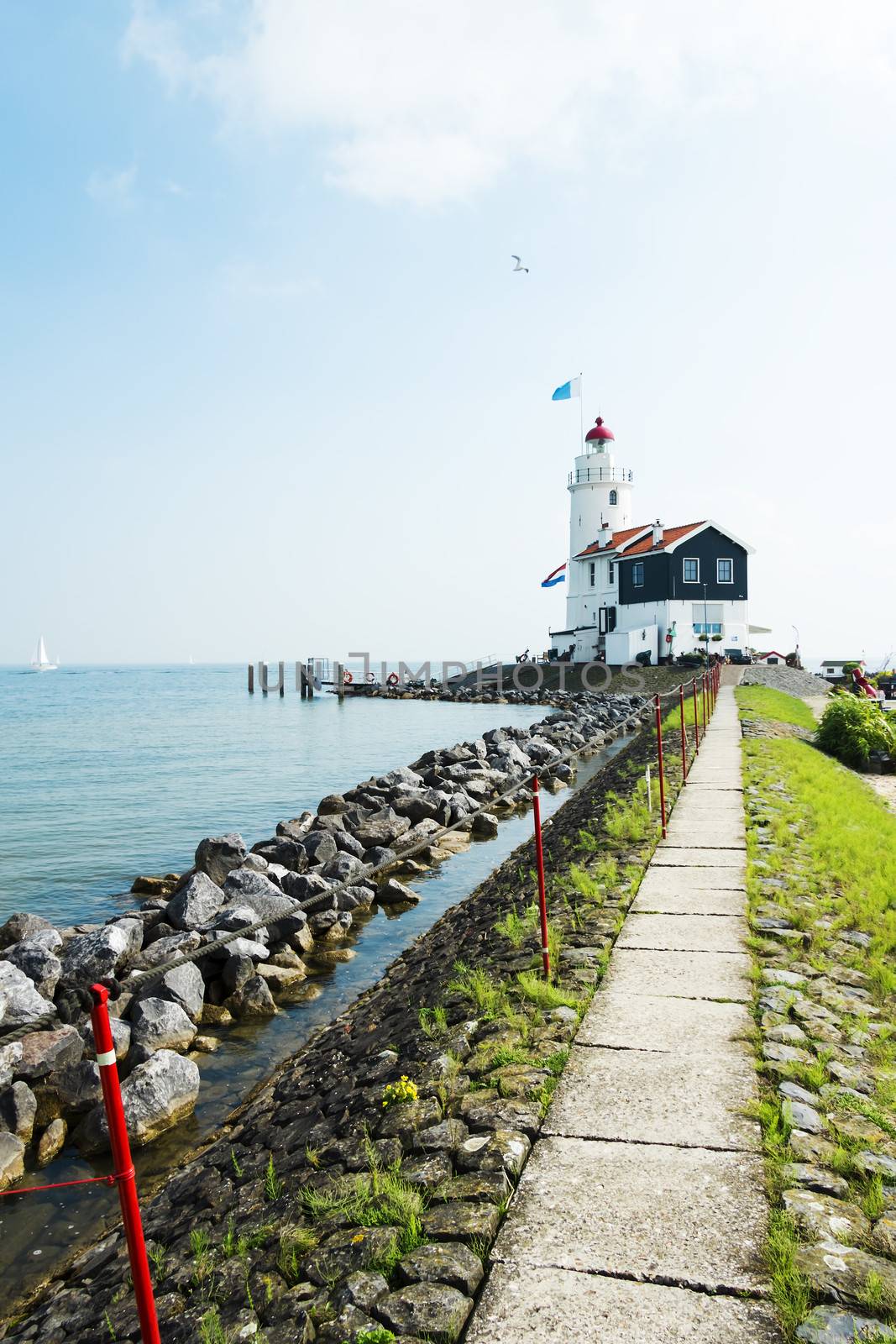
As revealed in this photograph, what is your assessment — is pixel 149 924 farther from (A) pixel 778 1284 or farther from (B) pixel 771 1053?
(A) pixel 778 1284

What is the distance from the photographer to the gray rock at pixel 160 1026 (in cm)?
750

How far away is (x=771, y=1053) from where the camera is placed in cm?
463

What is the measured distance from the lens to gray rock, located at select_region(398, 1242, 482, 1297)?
10.5ft

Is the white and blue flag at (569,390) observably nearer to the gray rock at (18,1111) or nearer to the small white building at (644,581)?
the small white building at (644,581)

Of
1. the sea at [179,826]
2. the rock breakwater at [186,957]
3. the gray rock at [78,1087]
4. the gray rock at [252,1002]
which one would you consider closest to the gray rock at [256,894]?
the rock breakwater at [186,957]

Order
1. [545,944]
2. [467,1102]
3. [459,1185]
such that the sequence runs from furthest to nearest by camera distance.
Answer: [545,944] < [467,1102] < [459,1185]

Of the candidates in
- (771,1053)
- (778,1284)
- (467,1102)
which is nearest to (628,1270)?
(778,1284)

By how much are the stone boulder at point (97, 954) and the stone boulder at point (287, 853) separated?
378 cm

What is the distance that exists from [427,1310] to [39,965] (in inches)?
282

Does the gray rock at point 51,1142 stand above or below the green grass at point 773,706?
below

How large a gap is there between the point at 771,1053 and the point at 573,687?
51175 millimetres

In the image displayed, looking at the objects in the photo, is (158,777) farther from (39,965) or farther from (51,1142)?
(51,1142)

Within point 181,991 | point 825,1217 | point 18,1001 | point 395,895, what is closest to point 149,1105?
point 181,991

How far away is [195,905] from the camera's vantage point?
1099 centimetres
